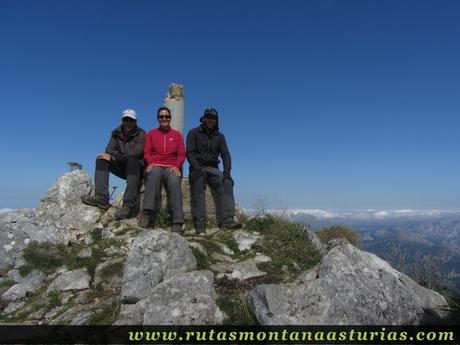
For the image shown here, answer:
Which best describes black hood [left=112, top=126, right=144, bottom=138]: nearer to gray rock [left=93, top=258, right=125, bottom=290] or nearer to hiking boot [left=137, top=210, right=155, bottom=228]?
hiking boot [left=137, top=210, right=155, bottom=228]

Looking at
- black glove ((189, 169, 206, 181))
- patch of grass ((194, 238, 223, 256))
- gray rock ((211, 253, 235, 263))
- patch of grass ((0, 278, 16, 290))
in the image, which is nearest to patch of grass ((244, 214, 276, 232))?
patch of grass ((194, 238, 223, 256))

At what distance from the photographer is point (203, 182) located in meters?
11.5

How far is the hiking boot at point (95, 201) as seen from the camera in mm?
12109

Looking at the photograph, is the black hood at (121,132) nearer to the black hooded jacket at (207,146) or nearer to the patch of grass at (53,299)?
the black hooded jacket at (207,146)

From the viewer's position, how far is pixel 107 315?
6477 mm

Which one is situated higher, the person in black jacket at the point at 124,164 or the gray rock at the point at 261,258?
the person in black jacket at the point at 124,164

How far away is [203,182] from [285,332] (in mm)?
6758

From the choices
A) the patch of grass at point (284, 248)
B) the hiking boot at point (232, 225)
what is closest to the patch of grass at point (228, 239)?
the hiking boot at point (232, 225)

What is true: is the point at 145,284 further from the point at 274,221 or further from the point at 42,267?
the point at 274,221

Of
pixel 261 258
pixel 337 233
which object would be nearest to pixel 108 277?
pixel 261 258

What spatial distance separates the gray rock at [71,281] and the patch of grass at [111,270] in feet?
1.51

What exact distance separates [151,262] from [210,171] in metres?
5.01

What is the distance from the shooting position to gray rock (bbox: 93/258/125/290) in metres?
7.93

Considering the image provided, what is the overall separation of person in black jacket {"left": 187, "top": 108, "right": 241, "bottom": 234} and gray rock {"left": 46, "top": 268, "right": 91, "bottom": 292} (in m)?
3.70
